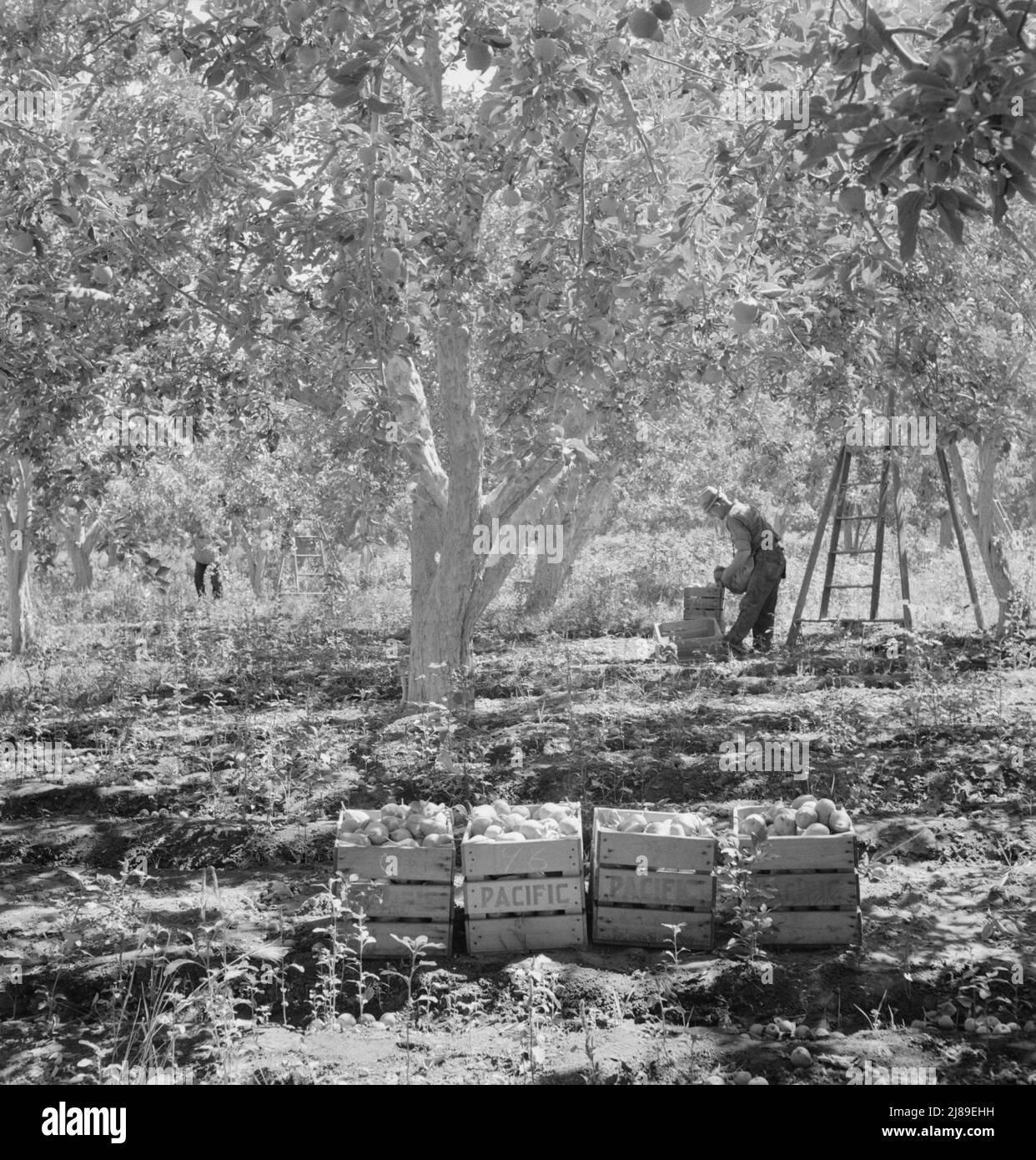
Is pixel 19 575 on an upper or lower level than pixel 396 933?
upper

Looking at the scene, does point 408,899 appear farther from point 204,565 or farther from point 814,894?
point 204,565

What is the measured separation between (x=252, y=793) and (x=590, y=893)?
2387 millimetres

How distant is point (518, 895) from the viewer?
172 inches

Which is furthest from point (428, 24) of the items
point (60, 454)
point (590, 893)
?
point (60, 454)

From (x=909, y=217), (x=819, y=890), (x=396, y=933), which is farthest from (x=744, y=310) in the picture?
(x=396, y=933)

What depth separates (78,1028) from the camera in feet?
12.2

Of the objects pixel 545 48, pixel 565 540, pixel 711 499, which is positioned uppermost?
pixel 545 48

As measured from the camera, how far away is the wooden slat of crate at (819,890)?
4367 mm

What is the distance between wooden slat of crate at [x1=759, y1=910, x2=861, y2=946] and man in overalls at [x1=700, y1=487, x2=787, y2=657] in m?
6.96

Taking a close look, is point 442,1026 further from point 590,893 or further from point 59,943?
point 59,943

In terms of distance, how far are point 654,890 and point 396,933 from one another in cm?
101

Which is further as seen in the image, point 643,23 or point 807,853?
point 807,853

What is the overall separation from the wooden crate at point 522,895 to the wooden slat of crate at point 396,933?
0.09 m

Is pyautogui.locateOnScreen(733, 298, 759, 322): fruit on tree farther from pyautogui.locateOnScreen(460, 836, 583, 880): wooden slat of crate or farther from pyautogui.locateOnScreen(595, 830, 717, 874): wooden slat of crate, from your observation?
pyautogui.locateOnScreen(460, 836, 583, 880): wooden slat of crate
